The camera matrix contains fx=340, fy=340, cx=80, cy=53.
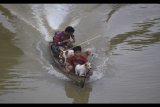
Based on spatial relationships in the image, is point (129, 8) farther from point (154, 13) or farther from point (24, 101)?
point (24, 101)

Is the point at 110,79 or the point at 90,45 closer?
the point at 110,79

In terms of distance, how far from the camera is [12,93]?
9906 mm

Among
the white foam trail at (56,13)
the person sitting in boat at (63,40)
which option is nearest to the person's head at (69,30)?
the person sitting in boat at (63,40)

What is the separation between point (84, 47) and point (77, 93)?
12.4 feet

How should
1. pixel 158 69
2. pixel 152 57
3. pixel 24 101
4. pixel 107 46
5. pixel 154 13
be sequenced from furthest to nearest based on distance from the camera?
pixel 154 13
pixel 107 46
pixel 152 57
pixel 158 69
pixel 24 101

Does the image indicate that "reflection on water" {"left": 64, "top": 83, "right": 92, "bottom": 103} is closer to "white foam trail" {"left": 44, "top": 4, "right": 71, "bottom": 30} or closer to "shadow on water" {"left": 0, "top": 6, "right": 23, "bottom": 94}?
"shadow on water" {"left": 0, "top": 6, "right": 23, "bottom": 94}

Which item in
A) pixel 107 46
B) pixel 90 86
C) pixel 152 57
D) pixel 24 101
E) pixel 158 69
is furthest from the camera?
pixel 107 46

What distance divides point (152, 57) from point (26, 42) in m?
5.02

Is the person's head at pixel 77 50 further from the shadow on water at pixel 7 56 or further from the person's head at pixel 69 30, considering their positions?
the shadow on water at pixel 7 56

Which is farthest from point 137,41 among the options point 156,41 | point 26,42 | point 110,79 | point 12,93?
point 12,93

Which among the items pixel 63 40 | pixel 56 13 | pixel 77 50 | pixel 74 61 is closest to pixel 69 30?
pixel 63 40

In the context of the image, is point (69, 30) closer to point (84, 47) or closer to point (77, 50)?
point (77, 50)

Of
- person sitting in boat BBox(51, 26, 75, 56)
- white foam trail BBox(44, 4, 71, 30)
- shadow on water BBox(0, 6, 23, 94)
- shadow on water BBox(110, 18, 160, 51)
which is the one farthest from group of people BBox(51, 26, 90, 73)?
white foam trail BBox(44, 4, 71, 30)

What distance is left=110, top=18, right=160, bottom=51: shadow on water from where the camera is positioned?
13.6 metres
